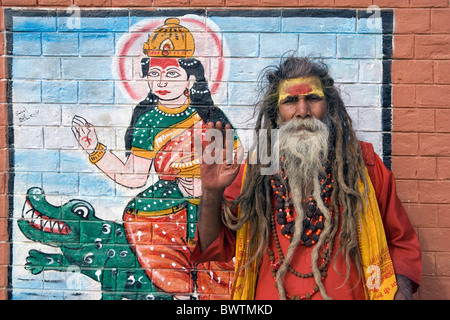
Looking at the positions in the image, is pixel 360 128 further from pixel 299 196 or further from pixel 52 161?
pixel 52 161

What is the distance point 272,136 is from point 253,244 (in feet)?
2.21

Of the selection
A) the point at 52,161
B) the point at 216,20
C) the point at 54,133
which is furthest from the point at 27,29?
the point at 216,20

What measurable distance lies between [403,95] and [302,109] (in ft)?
3.28

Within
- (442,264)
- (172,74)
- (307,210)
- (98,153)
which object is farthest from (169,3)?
(442,264)

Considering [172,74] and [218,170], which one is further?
[172,74]

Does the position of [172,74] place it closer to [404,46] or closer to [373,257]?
[404,46]

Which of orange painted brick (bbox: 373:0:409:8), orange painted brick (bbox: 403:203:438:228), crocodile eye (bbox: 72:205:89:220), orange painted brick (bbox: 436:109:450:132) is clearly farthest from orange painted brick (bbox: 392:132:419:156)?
crocodile eye (bbox: 72:205:89:220)

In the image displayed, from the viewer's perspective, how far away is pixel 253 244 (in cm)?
248

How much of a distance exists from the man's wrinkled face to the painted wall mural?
0.57 meters

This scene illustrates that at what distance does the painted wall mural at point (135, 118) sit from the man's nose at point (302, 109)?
64 cm

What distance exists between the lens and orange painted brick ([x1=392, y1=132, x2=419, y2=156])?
303 centimetres

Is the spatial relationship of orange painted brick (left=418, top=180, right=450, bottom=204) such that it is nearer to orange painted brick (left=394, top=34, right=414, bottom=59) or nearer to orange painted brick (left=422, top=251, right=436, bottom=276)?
orange painted brick (left=422, top=251, right=436, bottom=276)

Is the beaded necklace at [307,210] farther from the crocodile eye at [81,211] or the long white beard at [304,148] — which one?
the crocodile eye at [81,211]

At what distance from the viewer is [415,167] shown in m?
3.02
